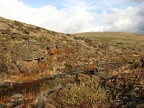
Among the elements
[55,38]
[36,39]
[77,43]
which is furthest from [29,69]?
[77,43]

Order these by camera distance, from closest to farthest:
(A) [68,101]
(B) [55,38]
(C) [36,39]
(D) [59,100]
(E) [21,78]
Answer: (A) [68,101] → (D) [59,100] → (E) [21,78] → (C) [36,39] → (B) [55,38]

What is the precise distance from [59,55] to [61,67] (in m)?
2.50

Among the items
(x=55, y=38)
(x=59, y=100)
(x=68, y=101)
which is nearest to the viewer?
(x=68, y=101)

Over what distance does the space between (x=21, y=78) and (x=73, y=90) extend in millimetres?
21170

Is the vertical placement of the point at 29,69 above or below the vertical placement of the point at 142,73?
below

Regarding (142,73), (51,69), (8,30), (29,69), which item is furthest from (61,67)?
(142,73)

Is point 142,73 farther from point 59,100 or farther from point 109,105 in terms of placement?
point 59,100

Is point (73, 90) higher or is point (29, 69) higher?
point (73, 90)

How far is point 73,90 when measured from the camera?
35.6 ft

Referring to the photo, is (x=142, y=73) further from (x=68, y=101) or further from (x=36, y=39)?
(x=36, y=39)

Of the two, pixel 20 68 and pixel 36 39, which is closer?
pixel 20 68

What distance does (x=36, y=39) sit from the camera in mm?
37344

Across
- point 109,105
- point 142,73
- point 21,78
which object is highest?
point 142,73

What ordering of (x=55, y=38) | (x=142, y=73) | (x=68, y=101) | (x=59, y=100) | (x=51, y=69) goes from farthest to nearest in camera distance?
(x=55, y=38)
(x=51, y=69)
(x=142, y=73)
(x=59, y=100)
(x=68, y=101)
